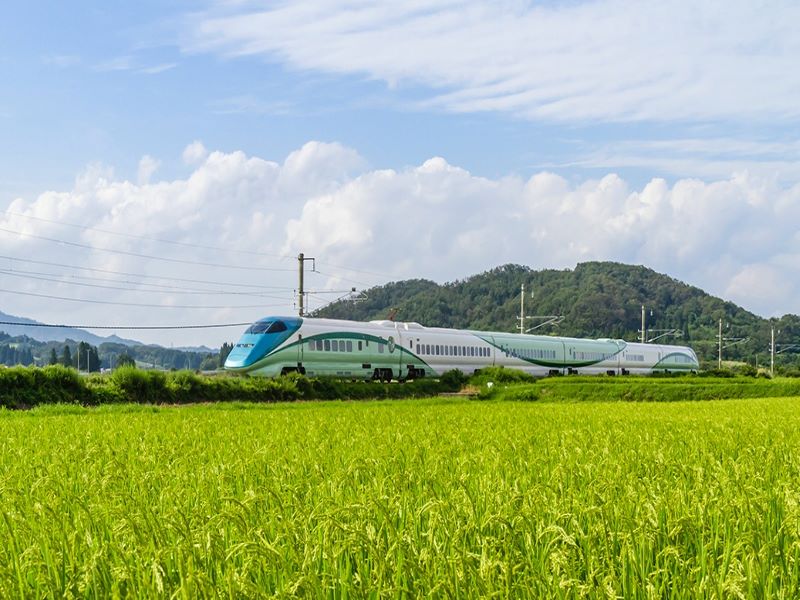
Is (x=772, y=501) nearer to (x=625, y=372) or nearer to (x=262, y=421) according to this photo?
(x=262, y=421)

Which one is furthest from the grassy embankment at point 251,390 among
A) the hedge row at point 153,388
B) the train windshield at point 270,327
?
the train windshield at point 270,327

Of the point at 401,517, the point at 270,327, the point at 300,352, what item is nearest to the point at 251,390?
the point at 270,327

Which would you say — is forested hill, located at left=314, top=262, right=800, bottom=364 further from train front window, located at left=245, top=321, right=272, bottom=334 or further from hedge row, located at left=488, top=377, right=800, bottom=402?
hedge row, located at left=488, top=377, right=800, bottom=402

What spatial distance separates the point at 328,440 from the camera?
9.88m

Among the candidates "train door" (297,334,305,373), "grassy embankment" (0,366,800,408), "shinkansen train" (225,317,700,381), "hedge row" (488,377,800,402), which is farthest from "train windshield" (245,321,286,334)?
"hedge row" (488,377,800,402)

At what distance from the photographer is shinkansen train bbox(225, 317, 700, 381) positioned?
3309 centimetres

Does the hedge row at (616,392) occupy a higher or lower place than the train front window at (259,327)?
lower

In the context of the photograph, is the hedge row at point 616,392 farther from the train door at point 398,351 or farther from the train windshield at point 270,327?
the train windshield at point 270,327

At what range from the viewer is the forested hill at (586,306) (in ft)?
382

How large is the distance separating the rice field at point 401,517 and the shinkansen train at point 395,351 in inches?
850

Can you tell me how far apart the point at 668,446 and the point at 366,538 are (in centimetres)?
718

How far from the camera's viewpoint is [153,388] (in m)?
→ 27.5

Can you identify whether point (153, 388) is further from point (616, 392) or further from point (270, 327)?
point (616, 392)

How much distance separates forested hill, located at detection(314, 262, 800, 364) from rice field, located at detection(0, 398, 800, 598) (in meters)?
98.6
